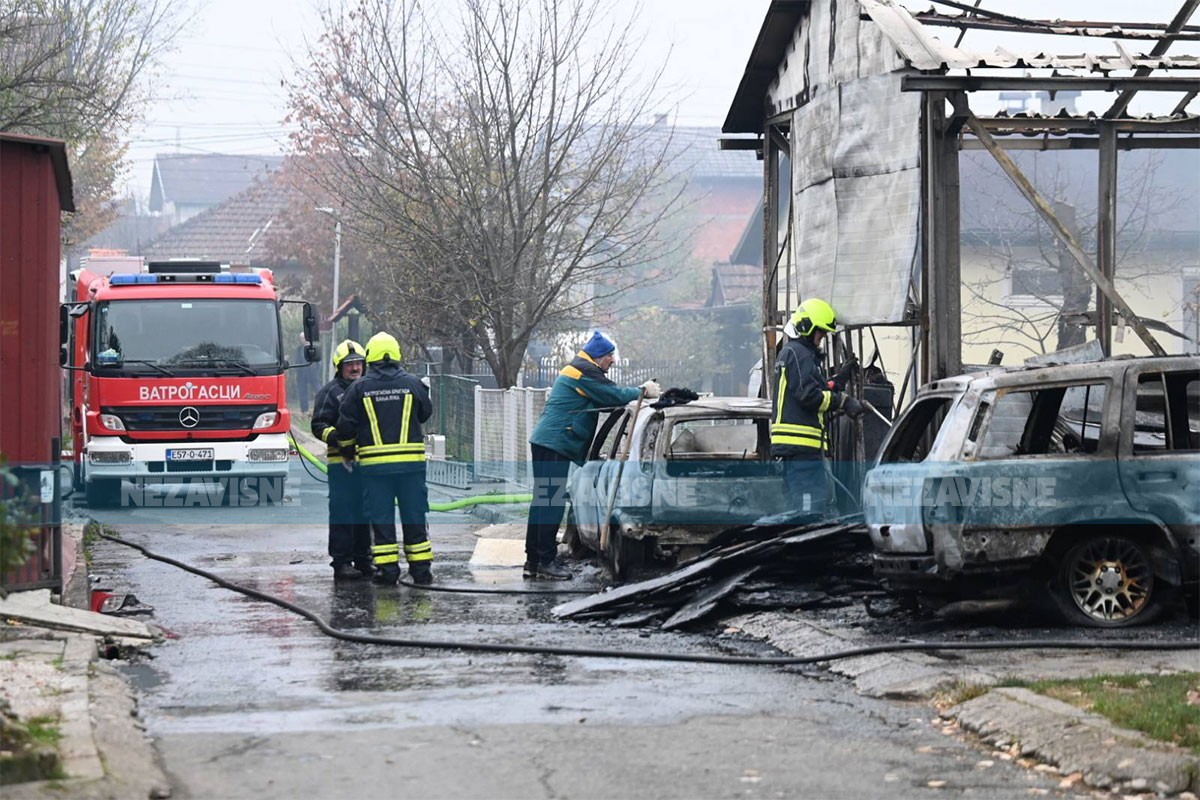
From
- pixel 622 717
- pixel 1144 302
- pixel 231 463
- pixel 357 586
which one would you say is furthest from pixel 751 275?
pixel 622 717

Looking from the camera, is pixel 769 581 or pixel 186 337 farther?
pixel 186 337

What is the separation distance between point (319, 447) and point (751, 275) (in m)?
31.5

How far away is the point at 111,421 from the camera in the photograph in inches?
759

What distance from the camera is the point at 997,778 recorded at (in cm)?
607

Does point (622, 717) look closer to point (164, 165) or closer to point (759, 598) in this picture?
point (759, 598)

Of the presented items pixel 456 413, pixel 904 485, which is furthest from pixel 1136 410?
pixel 456 413

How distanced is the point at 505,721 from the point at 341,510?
22.3 feet

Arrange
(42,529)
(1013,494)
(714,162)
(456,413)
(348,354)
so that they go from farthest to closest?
(714,162), (456,413), (348,354), (42,529), (1013,494)

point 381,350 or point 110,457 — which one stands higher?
point 381,350

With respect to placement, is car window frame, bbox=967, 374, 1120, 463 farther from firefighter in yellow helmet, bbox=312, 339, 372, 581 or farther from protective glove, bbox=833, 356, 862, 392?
firefighter in yellow helmet, bbox=312, 339, 372, 581

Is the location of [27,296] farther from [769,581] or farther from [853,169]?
[853,169]

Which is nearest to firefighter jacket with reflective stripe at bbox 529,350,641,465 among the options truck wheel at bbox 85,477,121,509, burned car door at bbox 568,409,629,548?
burned car door at bbox 568,409,629,548

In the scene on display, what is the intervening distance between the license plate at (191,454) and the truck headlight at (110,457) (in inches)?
18.2

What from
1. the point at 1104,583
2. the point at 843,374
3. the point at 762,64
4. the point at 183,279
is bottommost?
the point at 1104,583
